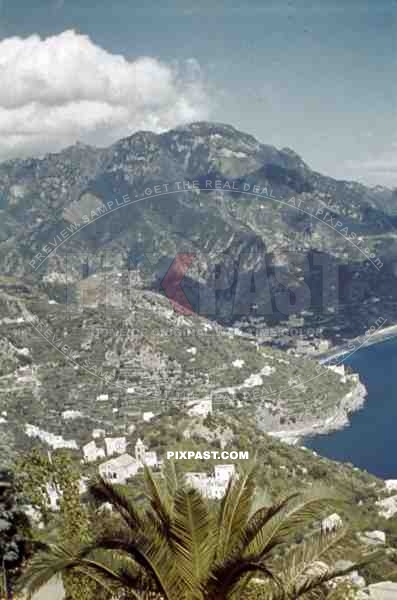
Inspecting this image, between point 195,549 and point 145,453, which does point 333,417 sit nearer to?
point 145,453

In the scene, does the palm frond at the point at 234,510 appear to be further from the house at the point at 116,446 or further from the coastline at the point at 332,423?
the coastline at the point at 332,423

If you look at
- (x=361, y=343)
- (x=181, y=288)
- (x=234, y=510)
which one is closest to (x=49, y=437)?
(x=181, y=288)

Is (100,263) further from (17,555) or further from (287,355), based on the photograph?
(17,555)

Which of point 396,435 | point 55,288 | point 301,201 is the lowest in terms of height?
point 396,435

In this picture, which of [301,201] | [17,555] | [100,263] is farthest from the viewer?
[301,201]

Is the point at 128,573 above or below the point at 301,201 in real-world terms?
below

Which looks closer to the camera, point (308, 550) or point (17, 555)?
point (308, 550)

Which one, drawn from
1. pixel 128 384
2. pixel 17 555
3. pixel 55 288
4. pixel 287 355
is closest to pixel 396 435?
pixel 287 355
